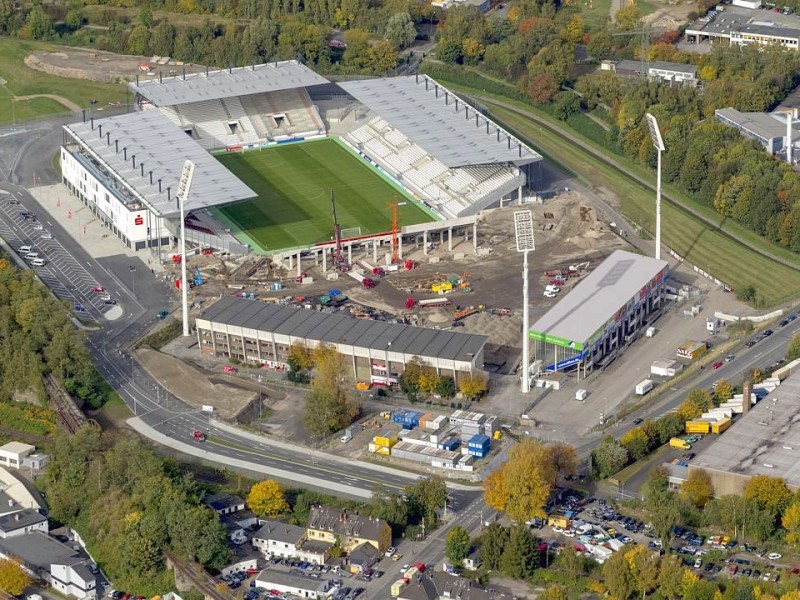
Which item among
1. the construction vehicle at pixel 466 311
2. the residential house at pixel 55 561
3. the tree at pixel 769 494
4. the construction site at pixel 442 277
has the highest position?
the tree at pixel 769 494

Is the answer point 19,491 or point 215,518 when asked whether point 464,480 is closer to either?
point 215,518

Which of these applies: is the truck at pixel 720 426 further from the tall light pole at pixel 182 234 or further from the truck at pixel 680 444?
the tall light pole at pixel 182 234

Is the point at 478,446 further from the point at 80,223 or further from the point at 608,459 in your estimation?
the point at 80,223

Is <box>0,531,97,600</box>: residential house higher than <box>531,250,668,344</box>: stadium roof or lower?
lower

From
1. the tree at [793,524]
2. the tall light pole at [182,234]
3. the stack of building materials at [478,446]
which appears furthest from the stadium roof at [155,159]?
the tree at [793,524]

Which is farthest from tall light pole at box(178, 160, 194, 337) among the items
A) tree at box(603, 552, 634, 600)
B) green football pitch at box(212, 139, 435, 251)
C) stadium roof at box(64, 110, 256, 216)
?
tree at box(603, 552, 634, 600)

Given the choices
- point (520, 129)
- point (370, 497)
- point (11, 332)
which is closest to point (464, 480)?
point (370, 497)

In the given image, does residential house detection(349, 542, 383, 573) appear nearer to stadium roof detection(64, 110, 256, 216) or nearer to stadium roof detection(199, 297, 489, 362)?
stadium roof detection(199, 297, 489, 362)
